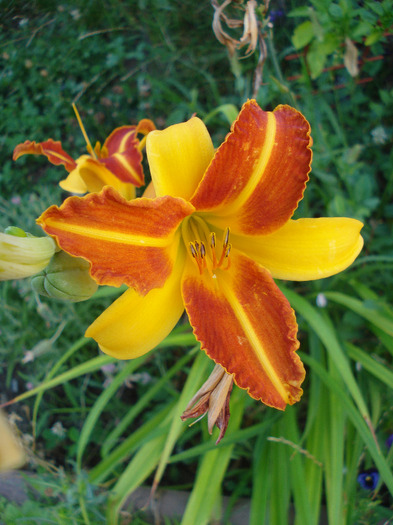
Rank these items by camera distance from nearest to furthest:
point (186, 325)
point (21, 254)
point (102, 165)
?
1. point (21, 254)
2. point (102, 165)
3. point (186, 325)

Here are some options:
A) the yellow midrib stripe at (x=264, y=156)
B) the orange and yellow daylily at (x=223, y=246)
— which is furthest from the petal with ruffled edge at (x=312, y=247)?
the yellow midrib stripe at (x=264, y=156)

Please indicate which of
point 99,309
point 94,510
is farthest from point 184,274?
point 99,309

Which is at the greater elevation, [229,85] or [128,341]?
[128,341]

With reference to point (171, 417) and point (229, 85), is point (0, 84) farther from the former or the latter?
point (171, 417)

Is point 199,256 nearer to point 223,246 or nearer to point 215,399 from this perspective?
point 223,246

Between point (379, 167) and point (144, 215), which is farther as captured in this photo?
point (379, 167)

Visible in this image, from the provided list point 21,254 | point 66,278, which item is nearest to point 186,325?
point 66,278

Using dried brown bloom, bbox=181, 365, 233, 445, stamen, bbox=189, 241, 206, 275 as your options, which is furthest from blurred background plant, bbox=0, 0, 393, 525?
stamen, bbox=189, 241, 206, 275
